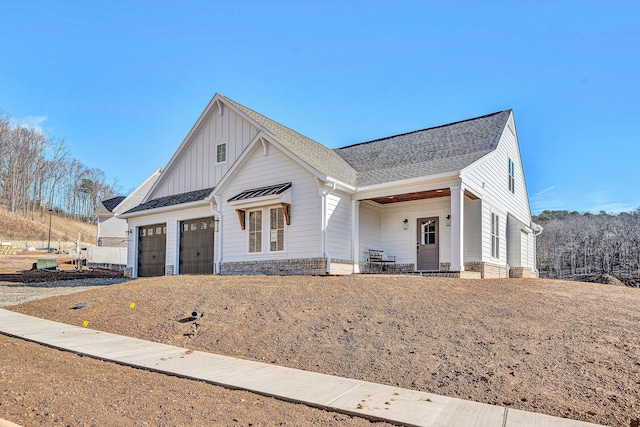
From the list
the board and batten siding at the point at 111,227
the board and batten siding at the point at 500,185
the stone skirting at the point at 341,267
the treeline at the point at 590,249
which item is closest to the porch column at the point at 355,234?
the stone skirting at the point at 341,267

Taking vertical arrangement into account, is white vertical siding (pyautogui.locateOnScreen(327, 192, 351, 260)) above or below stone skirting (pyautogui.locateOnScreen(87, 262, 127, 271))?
above

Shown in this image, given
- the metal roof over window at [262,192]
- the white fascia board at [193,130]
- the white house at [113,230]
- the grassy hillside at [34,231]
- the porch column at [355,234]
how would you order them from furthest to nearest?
the grassy hillside at [34,231]
the white house at [113,230]
the white fascia board at [193,130]
the porch column at [355,234]
the metal roof over window at [262,192]

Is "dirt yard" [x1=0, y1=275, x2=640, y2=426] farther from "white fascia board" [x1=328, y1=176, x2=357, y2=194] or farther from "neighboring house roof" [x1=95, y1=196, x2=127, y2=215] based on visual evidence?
"neighboring house roof" [x1=95, y1=196, x2=127, y2=215]

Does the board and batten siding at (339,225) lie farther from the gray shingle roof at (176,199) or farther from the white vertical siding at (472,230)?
the gray shingle roof at (176,199)

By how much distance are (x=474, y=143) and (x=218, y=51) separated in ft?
29.3

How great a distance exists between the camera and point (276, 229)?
14.7 m

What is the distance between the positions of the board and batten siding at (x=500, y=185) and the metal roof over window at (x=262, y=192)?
208 inches

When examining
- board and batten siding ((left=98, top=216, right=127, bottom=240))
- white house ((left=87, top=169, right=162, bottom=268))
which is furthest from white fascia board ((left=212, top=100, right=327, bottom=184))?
board and batten siding ((left=98, top=216, right=127, bottom=240))

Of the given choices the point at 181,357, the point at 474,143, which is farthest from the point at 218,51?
the point at 181,357

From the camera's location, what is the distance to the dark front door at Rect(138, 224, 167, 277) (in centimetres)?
1878

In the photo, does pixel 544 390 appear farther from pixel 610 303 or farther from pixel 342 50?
pixel 342 50

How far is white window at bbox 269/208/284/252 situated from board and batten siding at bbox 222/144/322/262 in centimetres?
19

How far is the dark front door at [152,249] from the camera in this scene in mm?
18781

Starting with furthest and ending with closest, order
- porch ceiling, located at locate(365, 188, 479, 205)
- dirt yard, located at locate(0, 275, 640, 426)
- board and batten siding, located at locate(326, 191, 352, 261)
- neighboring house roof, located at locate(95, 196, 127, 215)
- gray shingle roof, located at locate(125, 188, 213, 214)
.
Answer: neighboring house roof, located at locate(95, 196, 127, 215), gray shingle roof, located at locate(125, 188, 213, 214), porch ceiling, located at locate(365, 188, 479, 205), board and batten siding, located at locate(326, 191, 352, 261), dirt yard, located at locate(0, 275, 640, 426)
